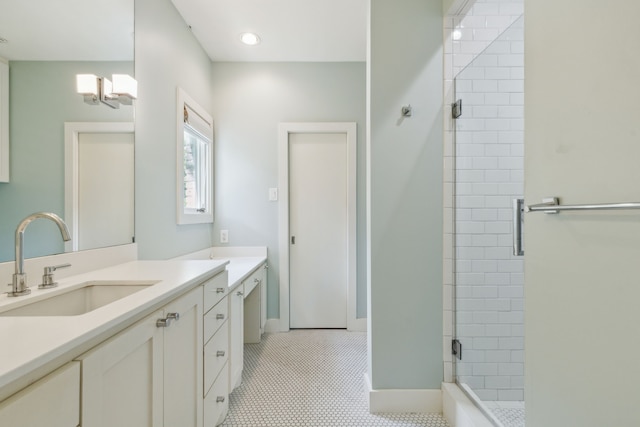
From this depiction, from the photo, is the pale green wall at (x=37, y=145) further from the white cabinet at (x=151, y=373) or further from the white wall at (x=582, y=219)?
the white wall at (x=582, y=219)

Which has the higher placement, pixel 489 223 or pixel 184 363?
pixel 489 223

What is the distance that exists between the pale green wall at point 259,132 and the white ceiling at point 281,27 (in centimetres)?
14

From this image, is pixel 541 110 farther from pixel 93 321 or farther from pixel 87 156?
pixel 87 156

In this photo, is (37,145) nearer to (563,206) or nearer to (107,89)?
(107,89)

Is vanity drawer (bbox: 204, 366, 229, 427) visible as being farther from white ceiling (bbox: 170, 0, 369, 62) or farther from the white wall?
white ceiling (bbox: 170, 0, 369, 62)

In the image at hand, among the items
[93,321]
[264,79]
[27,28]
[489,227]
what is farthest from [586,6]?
[264,79]

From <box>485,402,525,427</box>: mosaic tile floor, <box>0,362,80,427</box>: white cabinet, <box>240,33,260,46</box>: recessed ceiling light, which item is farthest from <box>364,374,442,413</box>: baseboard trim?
<box>240,33,260,46</box>: recessed ceiling light

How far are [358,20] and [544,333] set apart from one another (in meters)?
2.36

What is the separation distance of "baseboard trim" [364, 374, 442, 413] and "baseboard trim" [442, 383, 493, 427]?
50 millimetres

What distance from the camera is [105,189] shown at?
138 cm

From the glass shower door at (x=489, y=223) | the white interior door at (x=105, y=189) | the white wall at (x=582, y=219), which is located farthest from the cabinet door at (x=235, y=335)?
the white wall at (x=582, y=219)

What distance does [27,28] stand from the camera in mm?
1020

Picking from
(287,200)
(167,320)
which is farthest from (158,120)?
(167,320)

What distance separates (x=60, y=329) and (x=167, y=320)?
0.35 meters
